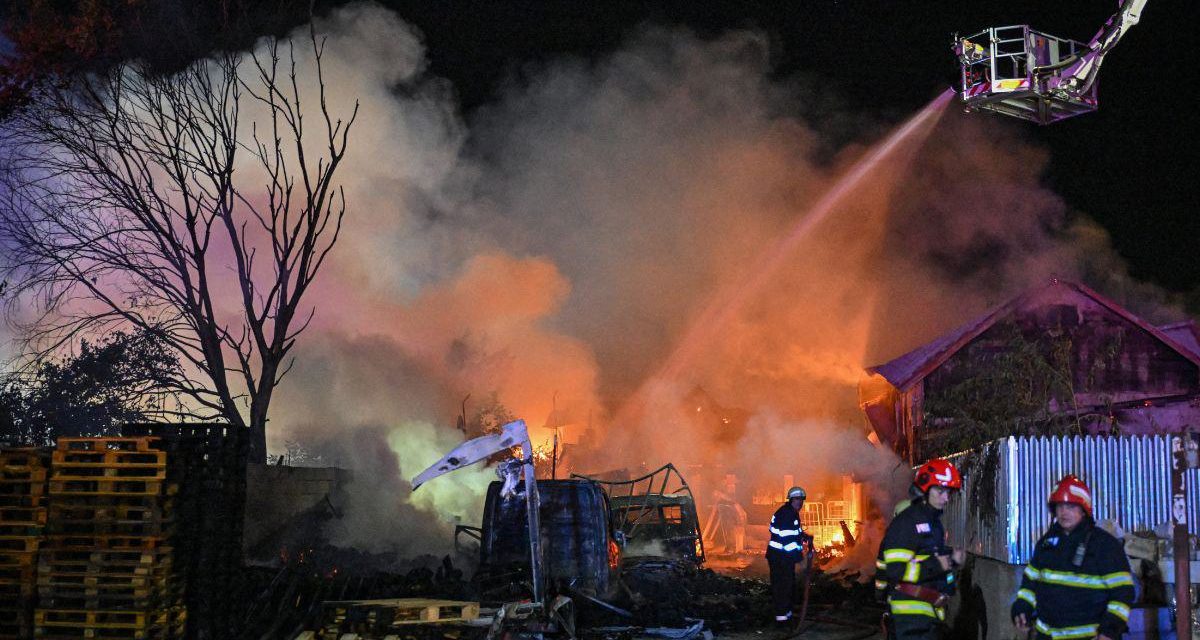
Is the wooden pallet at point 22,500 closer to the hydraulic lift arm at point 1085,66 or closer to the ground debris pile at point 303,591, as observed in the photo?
the ground debris pile at point 303,591

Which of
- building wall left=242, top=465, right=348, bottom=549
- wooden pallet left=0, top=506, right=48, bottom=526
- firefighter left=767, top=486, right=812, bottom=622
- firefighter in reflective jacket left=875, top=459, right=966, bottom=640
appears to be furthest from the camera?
building wall left=242, top=465, right=348, bottom=549

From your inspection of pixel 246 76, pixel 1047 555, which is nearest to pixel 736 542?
pixel 246 76

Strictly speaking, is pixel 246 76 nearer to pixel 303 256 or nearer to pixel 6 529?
pixel 303 256

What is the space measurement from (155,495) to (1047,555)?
771 centimetres

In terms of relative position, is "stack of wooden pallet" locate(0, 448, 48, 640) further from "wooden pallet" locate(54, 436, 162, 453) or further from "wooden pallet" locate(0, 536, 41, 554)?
"wooden pallet" locate(54, 436, 162, 453)

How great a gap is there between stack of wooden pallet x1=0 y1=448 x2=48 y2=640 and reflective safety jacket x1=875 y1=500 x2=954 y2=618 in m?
7.80

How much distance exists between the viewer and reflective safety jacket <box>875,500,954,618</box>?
6910 mm

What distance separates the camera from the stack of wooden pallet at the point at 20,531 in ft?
32.1

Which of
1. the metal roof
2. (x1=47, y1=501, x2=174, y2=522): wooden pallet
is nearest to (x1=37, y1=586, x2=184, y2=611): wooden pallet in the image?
(x1=47, y1=501, x2=174, y2=522): wooden pallet

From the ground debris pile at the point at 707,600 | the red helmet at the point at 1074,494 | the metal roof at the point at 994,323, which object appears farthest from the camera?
the metal roof at the point at 994,323

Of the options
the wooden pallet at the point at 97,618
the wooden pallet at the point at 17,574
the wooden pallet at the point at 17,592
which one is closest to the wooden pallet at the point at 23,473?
the wooden pallet at the point at 17,574

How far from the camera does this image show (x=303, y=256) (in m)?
20.7

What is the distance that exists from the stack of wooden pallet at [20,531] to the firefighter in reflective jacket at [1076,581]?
8.63 m

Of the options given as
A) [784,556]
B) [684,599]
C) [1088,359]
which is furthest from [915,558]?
[1088,359]
